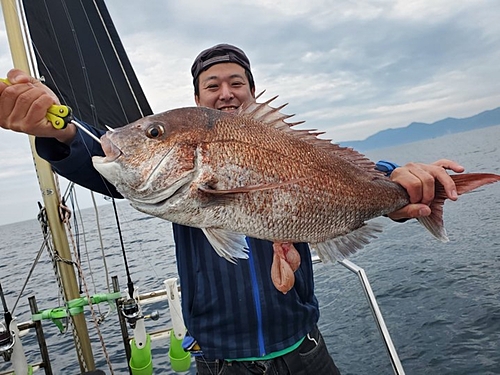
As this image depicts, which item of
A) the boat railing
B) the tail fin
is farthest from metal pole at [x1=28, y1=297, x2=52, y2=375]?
the tail fin

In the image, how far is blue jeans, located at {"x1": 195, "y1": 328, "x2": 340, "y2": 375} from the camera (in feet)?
7.06

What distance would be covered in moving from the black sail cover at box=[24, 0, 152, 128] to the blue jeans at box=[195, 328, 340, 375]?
167 inches

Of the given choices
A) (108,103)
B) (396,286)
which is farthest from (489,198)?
(108,103)

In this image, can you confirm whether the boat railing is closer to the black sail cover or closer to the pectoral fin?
the pectoral fin

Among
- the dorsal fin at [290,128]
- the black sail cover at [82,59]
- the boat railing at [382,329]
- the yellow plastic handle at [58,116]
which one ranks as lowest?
the boat railing at [382,329]

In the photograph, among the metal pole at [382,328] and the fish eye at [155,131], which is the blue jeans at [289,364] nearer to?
the metal pole at [382,328]

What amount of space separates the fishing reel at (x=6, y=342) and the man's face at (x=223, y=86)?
10.3ft

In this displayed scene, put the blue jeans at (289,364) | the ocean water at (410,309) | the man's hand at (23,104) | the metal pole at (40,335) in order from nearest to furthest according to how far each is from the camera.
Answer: the man's hand at (23,104), the blue jeans at (289,364), the metal pole at (40,335), the ocean water at (410,309)

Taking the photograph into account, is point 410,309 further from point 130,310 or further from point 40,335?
point 40,335

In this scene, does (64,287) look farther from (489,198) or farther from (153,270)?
(489,198)

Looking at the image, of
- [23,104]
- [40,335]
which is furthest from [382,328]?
[40,335]

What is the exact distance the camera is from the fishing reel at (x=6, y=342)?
359 centimetres

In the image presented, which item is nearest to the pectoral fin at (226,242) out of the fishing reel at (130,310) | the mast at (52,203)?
the fishing reel at (130,310)

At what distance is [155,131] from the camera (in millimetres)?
1637
